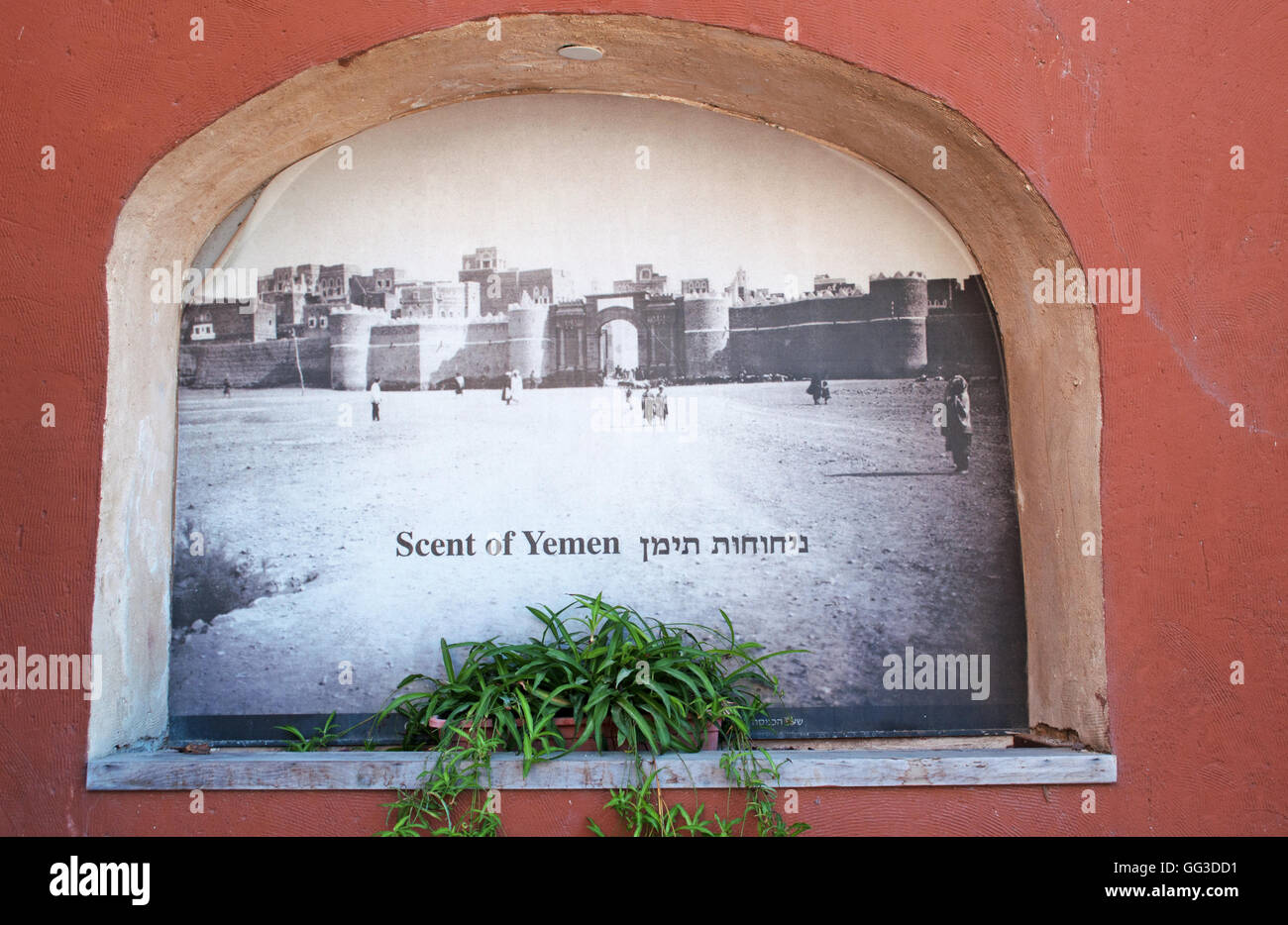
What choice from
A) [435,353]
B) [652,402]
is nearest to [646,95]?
[652,402]

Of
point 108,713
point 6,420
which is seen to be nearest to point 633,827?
point 108,713

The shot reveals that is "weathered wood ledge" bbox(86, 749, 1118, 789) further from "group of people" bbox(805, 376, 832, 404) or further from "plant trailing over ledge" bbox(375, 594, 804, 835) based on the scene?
"group of people" bbox(805, 376, 832, 404)

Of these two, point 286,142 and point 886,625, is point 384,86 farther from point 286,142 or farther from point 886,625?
point 886,625

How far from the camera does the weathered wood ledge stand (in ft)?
10.5

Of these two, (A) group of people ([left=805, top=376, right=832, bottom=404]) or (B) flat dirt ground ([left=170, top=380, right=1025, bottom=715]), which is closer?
(B) flat dirt ground ([left=170, top=380, right=1025, bottom=715])

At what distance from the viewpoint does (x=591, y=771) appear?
321 cm

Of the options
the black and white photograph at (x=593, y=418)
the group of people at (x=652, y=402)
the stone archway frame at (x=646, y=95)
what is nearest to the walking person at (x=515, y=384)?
the black and white photograph at (x=593, y=418)

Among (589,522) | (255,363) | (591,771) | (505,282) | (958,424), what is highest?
(505,282)

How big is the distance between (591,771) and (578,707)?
223 millimetres

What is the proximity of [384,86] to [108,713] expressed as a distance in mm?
2498

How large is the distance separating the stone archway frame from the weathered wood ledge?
17cm

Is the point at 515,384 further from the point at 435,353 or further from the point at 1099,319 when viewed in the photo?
the point at 1099,319

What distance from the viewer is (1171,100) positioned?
11.0ft

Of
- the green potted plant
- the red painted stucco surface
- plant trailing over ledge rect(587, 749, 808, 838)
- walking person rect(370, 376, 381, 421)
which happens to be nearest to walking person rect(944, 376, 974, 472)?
the red painted stucco surface
